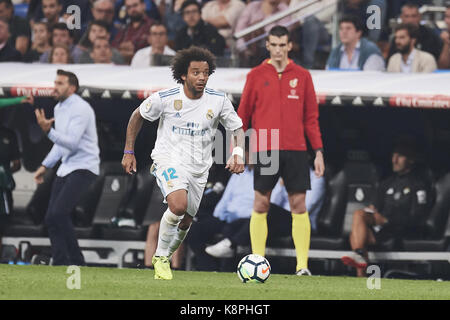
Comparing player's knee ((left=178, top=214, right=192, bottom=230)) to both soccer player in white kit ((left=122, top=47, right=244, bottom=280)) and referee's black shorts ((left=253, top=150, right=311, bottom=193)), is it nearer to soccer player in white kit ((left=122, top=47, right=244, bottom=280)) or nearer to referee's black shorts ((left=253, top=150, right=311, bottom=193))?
soccer player in white kit ((left=122, top=47, right=244, bottom=280))

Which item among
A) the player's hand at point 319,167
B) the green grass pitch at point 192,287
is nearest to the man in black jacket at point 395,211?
the player's hand at point 319,167

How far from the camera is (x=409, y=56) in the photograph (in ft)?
45.4

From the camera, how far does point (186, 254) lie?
14.1 meters

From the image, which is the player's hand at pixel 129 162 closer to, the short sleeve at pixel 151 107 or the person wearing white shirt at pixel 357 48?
the short sleeve at pixel 151 107

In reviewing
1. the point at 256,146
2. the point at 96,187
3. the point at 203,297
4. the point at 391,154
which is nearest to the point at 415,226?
the point at 391,154

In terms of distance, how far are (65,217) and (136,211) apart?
6.35 feet

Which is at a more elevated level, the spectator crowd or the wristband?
the spectator crowd

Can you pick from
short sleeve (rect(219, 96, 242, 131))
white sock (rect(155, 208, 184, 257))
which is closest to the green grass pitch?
white sock (rect(155, 208, 184, 257))

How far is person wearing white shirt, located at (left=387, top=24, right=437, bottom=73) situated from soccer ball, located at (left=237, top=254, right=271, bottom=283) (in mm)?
4317

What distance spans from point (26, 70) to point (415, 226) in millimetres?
4666

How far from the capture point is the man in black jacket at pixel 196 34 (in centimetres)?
1477

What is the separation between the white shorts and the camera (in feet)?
33.1

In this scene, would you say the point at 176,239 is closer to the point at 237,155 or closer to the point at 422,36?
the point at 237,155

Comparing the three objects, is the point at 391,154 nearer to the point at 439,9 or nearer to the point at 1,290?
the point at 439,9
